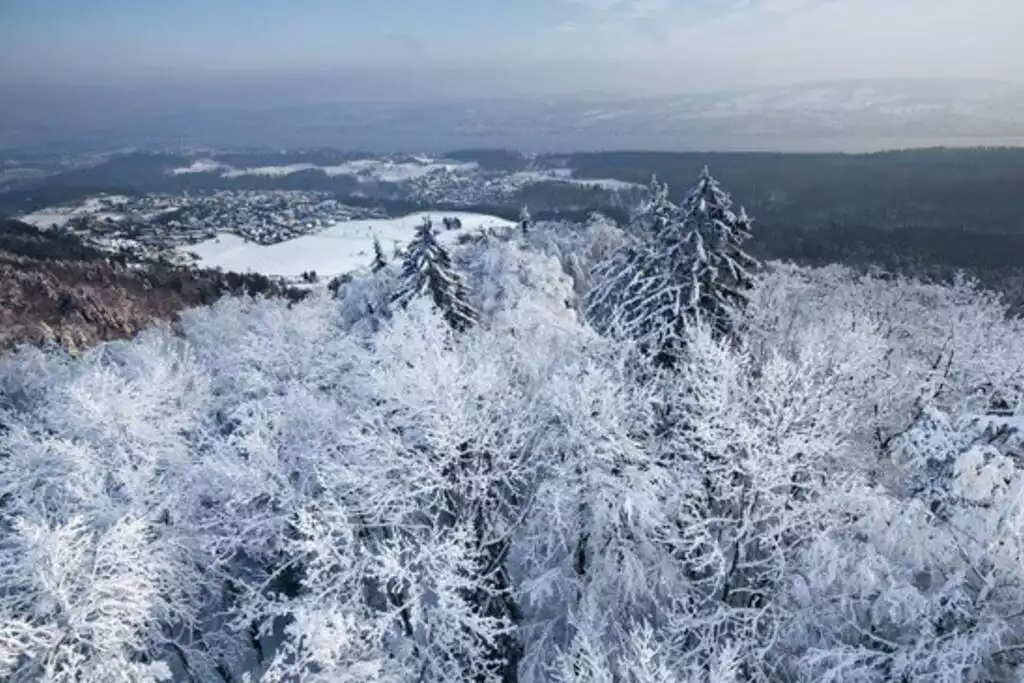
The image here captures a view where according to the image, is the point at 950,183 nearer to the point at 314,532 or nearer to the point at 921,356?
the point at 921,356

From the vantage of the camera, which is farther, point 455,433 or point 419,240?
point 419,240

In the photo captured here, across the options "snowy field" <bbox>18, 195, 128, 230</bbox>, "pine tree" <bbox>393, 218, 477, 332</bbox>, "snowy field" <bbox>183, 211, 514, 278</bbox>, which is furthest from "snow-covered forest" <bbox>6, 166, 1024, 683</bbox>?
"snowy field" <bbox>18, 195, 128, 230</bbox>

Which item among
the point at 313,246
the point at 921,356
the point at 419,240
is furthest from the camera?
the point at 313,246

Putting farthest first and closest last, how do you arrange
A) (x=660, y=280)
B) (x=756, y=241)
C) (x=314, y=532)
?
(x=756, y=241), (x=660, y=280), (x=314, y=532)

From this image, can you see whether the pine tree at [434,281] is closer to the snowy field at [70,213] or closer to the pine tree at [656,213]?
the pine tree at [656,213]

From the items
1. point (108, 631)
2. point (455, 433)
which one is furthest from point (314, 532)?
point (108, 631)

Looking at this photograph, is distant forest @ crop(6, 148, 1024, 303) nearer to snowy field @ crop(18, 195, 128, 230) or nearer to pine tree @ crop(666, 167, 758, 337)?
snowy field @ crop(18, 195, 128, 230)

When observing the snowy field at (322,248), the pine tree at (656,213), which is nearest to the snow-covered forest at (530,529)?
the pine tree at (656,213)
